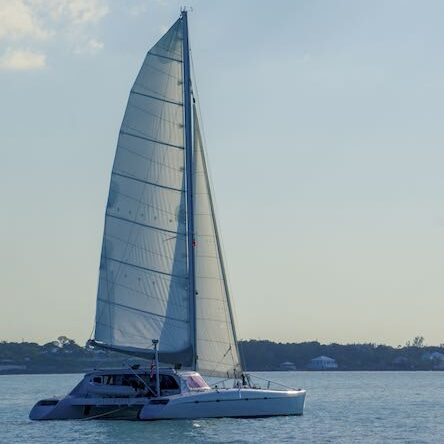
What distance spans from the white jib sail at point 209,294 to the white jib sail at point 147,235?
96 cm

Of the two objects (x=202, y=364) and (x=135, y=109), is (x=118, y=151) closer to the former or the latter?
(x=135, y=109)

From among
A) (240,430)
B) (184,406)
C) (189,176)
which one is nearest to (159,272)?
(189,176)

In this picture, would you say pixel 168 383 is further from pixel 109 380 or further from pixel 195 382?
pixel 109 380

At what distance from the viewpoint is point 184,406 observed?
5022cm

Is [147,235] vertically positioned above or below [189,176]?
below

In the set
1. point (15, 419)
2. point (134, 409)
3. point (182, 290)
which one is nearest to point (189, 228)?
point (182, 290)

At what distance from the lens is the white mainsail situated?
54469mm

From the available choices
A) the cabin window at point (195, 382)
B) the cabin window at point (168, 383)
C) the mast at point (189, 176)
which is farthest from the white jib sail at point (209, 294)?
the cabin window at point (168, 383)

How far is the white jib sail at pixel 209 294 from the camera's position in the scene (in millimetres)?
55375

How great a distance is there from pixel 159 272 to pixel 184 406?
6.91 metres

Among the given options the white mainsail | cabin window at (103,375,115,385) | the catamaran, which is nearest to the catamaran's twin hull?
the catamaran

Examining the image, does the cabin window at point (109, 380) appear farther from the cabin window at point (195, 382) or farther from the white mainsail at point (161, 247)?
the cabin window at point (195, 382)

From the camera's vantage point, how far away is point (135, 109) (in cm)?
5538

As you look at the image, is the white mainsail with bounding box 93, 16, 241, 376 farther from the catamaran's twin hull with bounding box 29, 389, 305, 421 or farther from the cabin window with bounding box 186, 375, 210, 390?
the catamaran's twin hull with bounding box 29, 389, 305, 421
